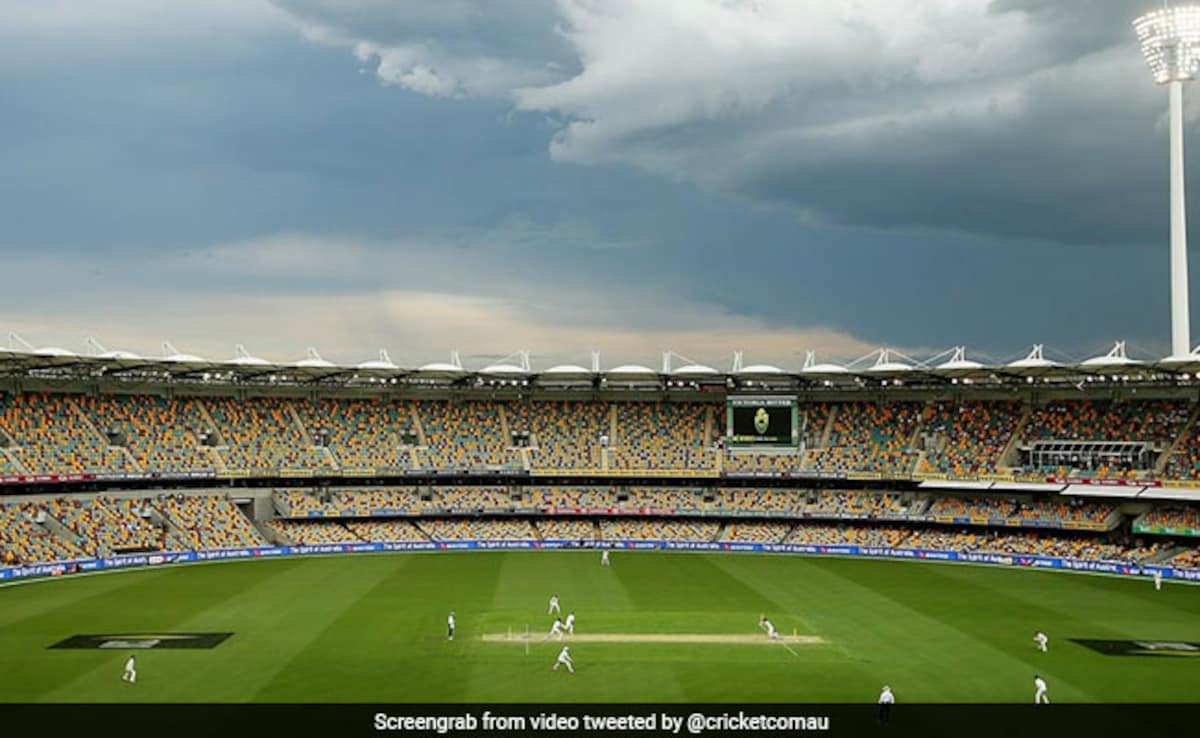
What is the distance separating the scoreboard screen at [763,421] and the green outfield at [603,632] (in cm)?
1357

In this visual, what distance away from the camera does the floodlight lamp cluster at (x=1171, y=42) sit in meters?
58.2

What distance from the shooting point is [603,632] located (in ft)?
126

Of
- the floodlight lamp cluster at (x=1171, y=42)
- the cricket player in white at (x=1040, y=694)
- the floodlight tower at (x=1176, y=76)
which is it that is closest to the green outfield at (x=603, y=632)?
the cricket player in white at (x=1040, y=694)

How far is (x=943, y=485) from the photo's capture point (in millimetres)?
65750

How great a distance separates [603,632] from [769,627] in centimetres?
632

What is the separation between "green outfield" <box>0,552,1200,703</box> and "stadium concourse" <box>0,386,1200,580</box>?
6.76 m

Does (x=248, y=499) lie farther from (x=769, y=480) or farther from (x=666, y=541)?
(x=769, y=480)

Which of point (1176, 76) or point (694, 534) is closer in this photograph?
point (1176, 76)

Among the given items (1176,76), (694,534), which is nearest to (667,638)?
(694,534)
